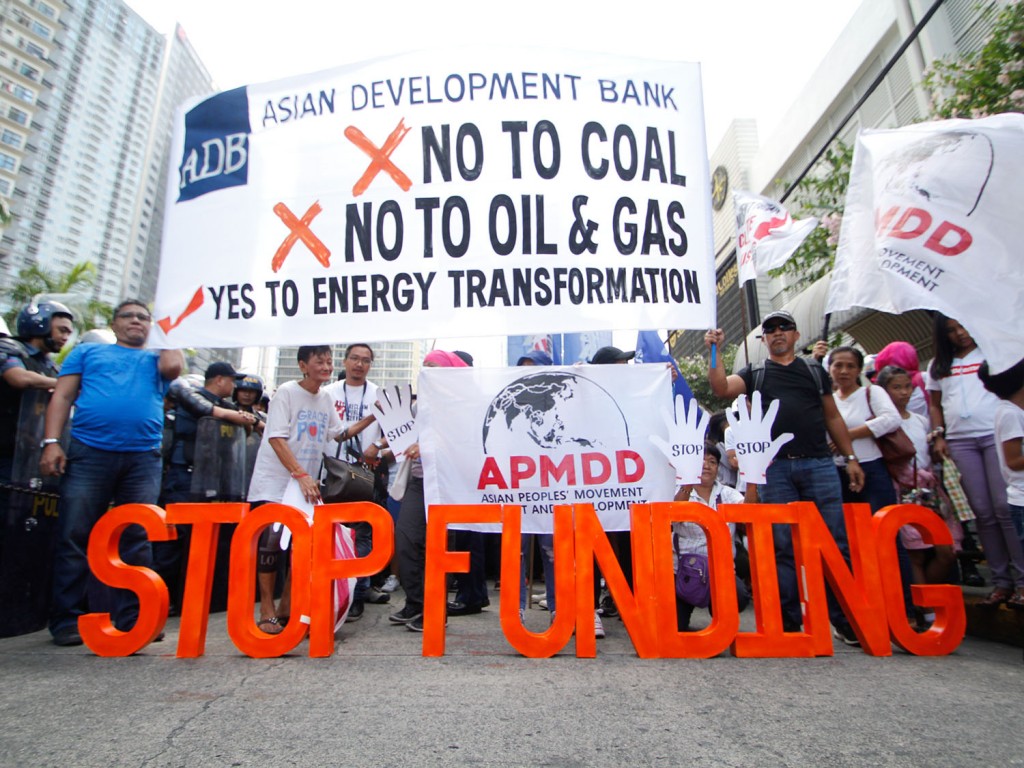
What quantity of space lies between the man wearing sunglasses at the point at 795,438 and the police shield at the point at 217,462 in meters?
3.56

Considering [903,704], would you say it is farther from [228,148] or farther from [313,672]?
[228,148]

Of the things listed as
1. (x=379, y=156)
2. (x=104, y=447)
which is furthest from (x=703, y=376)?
(x=104, y=447)

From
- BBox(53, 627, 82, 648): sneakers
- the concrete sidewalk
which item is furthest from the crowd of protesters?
the concrete sidewalk

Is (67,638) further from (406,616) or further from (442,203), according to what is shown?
(442,203)

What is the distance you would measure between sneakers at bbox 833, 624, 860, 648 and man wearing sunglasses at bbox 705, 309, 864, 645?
1 cm

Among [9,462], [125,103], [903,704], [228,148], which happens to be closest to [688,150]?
[228,148]

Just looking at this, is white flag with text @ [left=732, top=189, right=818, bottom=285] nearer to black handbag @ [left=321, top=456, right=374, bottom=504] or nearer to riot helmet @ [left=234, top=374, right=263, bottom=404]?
black handbag @ [left=321, top=456, right=374, bottom=504]

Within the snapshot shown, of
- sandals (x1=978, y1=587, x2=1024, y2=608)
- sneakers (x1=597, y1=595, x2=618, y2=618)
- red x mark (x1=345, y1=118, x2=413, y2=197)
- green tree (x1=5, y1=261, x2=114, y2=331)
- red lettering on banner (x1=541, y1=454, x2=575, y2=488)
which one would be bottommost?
sneakers (x1=597, y1=595, x2=618, y2=618)

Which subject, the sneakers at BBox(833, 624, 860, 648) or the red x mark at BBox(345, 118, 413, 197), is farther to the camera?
the red x mark at BBox(345, 118, 413, 197)

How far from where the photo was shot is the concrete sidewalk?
1.90 m

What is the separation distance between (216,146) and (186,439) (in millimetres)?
2267

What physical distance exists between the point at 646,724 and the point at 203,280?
128 inches

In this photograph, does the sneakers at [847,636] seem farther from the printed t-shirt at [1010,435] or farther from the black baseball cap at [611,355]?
the black baseball cap at [611,355]

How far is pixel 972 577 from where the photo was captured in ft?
18.1
